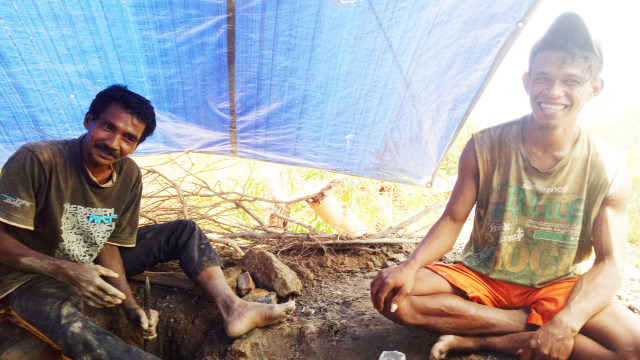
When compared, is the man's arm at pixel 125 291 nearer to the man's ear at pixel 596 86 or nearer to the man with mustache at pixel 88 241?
the man with mustache at pixel 88 241

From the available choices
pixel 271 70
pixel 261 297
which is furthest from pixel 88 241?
pixel 271 70

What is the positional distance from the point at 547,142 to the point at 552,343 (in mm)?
817

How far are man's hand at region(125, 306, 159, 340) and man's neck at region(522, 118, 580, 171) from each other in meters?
1.93

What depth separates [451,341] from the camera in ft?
5.63

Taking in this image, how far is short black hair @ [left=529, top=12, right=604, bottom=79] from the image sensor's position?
160 cm

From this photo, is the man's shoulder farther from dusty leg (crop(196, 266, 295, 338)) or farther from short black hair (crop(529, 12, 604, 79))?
dusty leg (crop(196, 266, 295, 338))

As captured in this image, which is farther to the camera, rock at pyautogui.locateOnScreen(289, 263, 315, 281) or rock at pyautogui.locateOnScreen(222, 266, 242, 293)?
rock at pyautogui.locateOnScreen(289, 263, 315, 281)

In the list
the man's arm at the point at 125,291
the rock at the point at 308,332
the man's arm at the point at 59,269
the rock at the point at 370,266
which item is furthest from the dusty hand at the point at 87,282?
the rock at the point at 370,266

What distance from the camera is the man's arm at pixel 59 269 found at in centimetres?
172

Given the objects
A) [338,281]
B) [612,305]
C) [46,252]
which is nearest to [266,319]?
[338,281]

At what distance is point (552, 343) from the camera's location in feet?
4.93

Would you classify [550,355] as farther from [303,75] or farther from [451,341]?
[303,75]

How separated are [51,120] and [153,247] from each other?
0.98 metres

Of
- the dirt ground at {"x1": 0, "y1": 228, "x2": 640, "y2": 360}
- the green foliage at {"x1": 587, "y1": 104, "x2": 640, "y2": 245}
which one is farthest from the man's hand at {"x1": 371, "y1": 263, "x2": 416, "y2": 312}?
the green foliage at {"x1": 587, "y1": 104, "x2": 640, "y2": 245}
